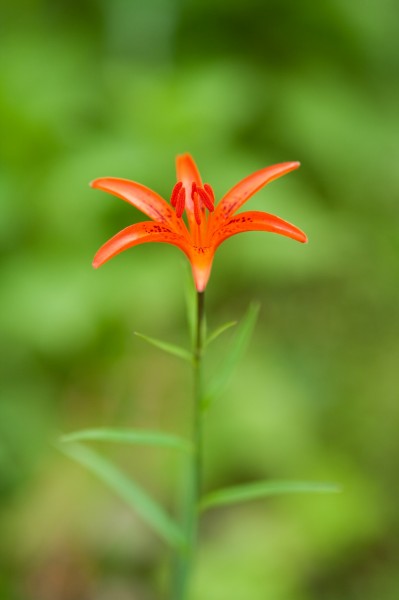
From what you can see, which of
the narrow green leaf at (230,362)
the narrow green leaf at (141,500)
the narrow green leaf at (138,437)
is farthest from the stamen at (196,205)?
the narrow green leaf at (141,500)

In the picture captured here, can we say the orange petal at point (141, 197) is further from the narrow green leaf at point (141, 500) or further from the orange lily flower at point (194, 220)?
the narrow green leaf at point (141, 500)

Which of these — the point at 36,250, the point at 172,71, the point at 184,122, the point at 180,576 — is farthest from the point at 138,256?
the point at 180,576

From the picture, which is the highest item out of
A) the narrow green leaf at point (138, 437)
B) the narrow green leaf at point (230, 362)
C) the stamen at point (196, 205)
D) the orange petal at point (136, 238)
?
the stamen at point (196, 205)

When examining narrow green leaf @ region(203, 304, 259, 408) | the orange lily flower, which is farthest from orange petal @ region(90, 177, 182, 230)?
narrow green leaf @ region(203, 304, 259, 408)

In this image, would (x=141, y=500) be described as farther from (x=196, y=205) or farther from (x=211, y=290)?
(x=211, y=290)

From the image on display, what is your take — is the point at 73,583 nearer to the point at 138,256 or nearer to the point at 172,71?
the point at 138,256

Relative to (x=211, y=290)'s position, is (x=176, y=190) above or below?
above

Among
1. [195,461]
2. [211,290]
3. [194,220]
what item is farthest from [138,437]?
[211,290]

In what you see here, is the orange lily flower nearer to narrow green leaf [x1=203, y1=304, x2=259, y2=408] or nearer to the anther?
the anther
